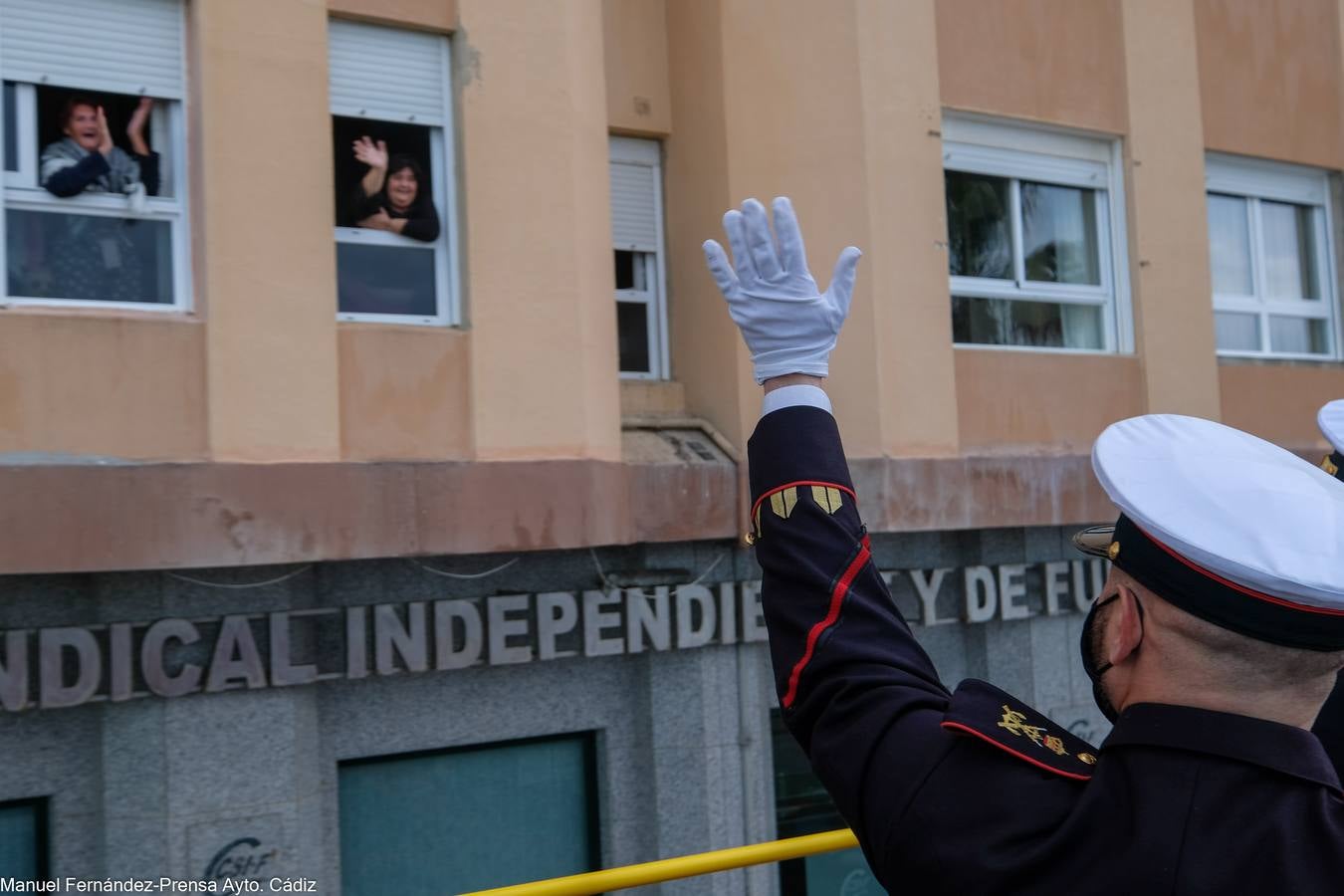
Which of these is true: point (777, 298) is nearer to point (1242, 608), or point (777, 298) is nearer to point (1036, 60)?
point (1242, 608)

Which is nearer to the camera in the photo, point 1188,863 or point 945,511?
point 1188,863

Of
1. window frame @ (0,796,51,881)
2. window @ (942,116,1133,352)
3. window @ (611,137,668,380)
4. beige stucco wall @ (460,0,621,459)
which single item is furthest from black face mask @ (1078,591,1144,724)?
window @ (942,116,1133,352)

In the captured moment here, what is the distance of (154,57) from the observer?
563 centimetres

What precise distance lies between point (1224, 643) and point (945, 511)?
5939mm

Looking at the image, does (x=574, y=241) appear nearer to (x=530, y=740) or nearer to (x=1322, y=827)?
(x=530, y=740)

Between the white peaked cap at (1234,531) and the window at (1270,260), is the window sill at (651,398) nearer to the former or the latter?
the window at (1270,260)

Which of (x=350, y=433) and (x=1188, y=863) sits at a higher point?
(x=350, y=433)

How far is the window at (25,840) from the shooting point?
17.7 ft

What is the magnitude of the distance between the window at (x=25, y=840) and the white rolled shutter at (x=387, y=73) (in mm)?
3449

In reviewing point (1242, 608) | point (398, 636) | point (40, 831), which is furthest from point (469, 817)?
point (1242, 608)

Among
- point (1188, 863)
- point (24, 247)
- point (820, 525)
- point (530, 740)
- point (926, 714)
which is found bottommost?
point (530, 740)

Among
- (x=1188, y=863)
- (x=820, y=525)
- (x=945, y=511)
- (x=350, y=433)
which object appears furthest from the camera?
(x=945, y=511)

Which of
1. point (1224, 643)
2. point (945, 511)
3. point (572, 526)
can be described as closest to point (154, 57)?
point (572, 526)

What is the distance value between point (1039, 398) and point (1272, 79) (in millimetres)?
3472
